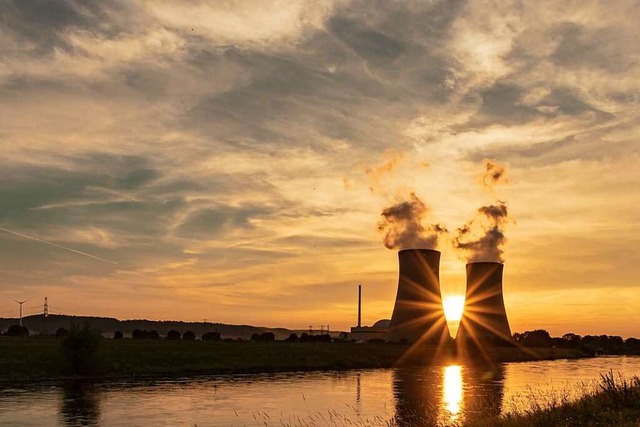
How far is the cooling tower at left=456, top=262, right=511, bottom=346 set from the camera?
2849 inches

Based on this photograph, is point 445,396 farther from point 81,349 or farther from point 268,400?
point 81,349

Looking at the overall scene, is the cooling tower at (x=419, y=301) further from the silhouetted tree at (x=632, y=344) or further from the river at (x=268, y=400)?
the silhouetted tree at (x=632, y=344)

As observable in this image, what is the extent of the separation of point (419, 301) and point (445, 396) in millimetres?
39989

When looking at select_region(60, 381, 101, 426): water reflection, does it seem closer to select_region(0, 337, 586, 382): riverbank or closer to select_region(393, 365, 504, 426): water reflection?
select_region(0, 337, 586, 382): riverbank

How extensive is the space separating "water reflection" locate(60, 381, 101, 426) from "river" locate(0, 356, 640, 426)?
1.3 inches

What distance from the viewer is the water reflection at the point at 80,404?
22.2 m

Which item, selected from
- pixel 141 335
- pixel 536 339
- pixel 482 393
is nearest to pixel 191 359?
pixel 482 393

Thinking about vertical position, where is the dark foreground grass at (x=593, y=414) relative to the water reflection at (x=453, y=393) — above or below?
above

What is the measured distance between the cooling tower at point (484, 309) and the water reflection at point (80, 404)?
155 ft

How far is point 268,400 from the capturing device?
95.3 ft

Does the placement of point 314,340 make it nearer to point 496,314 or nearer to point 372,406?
point 496,314

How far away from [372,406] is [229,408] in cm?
566

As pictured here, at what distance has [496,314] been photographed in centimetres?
7556

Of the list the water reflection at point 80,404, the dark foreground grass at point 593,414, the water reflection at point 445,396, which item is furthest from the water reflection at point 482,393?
the water reflection at point 80,404
